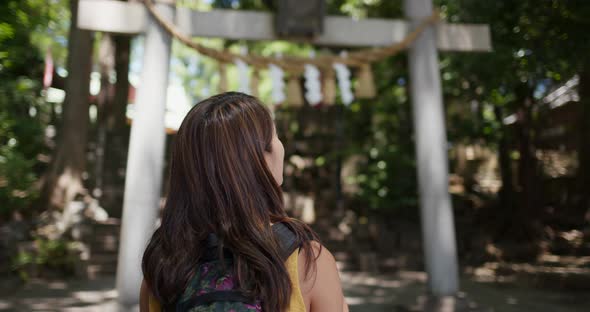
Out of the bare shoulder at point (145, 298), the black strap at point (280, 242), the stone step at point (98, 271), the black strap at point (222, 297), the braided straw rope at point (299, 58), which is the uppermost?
the braided straw rope at point (299, 58)

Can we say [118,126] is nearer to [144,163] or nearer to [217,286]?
[144,163]

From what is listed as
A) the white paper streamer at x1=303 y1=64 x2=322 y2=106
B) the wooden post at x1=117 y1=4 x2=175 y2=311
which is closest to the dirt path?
the wooden post at x1=117 y1=4 x2=175 y2=311

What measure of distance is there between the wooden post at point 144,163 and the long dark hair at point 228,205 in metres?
3.19

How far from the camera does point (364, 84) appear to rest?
208 inches

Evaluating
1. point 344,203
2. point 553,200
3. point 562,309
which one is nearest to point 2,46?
point 562,309

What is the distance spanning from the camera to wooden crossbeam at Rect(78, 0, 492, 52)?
4391 mm

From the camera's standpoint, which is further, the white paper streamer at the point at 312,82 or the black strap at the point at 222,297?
the white paper streamer at the point at 312,82

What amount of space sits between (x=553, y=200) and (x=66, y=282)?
10988 mm

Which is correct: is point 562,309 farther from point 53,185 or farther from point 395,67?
point 53,185

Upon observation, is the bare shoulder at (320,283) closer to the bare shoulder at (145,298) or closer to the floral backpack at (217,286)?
the floral backpack at (217,286)

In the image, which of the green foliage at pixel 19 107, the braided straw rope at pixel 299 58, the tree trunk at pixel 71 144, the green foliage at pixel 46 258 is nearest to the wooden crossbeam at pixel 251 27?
the braided straw rope at pixel 299 58

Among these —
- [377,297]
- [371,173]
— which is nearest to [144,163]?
[377,297]

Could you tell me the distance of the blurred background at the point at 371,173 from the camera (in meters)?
6.84

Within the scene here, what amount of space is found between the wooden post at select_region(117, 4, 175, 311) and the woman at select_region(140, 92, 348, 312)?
10.5 ft
